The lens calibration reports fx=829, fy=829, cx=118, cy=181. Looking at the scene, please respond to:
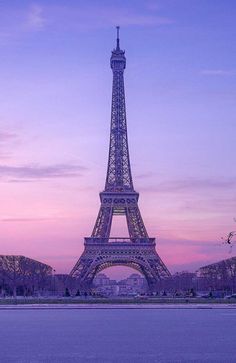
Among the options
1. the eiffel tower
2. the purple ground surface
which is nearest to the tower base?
the eiffel tower

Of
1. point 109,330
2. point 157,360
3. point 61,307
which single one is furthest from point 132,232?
point 157,360

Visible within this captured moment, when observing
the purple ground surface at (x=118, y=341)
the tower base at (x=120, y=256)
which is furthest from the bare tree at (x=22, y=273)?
the purple ground surface at (x=118, y=341)

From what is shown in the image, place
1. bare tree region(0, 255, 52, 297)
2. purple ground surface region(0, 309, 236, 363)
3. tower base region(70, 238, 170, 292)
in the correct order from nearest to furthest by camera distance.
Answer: purple ground surface region(0, 309, 236, 363) < bare tree region(0, 255, 52, 297) < tower base region(70, 238, 170, 292)

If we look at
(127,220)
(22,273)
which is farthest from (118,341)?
(127,220)

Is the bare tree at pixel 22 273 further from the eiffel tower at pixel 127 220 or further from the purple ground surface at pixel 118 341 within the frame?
the purple ground surface at pixel 118 341

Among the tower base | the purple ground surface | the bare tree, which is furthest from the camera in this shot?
the tower base

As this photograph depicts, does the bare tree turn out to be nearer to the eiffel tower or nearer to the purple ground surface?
the eiffel tower
